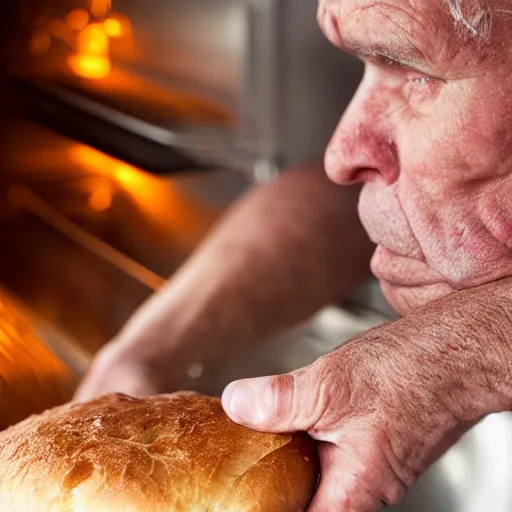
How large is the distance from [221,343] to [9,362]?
35 centimetres

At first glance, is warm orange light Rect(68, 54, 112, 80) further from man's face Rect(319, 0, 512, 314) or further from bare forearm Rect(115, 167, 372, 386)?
man's face Rect(319, 0, 512, 314)

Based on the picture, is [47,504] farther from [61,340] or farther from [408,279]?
[61,340]

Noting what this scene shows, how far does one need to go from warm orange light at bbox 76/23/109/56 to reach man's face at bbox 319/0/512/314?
82 cm

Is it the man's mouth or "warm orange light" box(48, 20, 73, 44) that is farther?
"warm orange light" box(48, 20, 73, 44)

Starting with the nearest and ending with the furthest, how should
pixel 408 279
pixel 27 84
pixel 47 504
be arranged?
1. pixel 47 504
2. pixel 408 279
3. pixel 27 84

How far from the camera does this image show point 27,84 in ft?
4.80

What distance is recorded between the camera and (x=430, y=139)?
50 centimetres

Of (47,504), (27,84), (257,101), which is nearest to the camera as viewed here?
(47,504)

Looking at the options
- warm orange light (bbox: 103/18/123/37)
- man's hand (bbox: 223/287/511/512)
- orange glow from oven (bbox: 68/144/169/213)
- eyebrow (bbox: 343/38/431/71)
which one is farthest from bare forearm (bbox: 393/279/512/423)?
warm orange light (bbox: 103/18/123/37)

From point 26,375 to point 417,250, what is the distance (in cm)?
40

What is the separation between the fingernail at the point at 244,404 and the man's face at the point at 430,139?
14 centimetres

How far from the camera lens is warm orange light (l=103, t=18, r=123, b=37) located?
1.26 m

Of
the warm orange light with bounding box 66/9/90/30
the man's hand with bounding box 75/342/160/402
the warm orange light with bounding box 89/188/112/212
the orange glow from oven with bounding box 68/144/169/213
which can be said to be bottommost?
the man's hand with bounding box 75/342/160/402

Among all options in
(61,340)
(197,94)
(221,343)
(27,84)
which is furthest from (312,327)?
(27,84)
